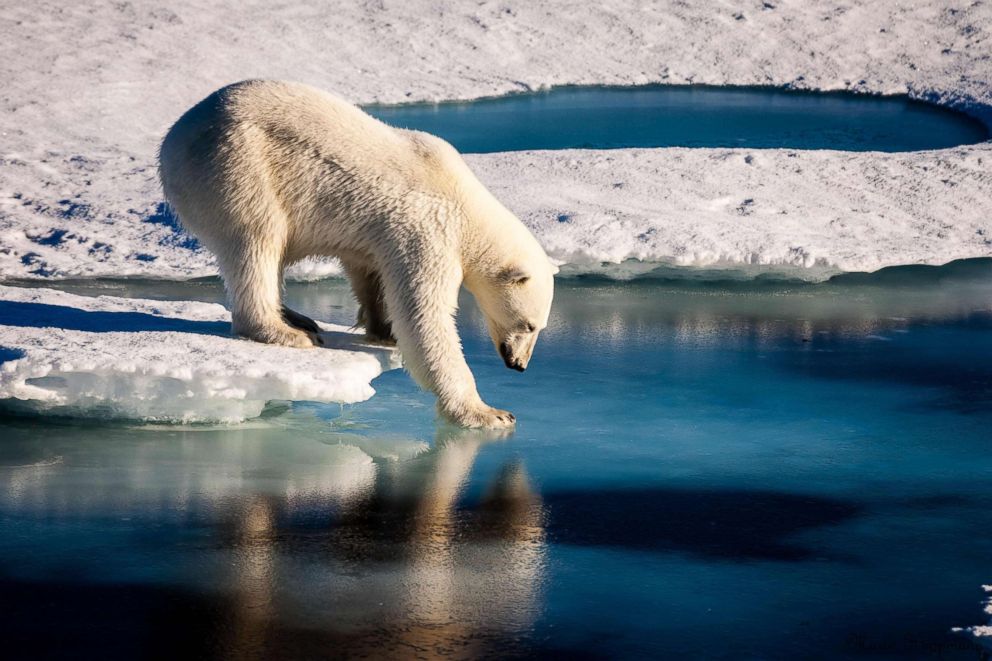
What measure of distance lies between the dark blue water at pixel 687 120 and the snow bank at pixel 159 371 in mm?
6968

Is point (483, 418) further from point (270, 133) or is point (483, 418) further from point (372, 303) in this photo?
point (270, 133)

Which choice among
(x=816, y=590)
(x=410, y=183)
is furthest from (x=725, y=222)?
(x=816, y=590)

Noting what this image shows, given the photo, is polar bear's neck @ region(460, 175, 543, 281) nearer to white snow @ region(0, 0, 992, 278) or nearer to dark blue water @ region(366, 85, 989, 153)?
white snow @ region(0, 0, 992, 278)

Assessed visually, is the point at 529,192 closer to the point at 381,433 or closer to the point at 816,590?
the point at 381,433

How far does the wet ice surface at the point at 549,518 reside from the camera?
365cm

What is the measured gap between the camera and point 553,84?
1580 cm

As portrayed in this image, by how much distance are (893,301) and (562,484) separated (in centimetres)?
415

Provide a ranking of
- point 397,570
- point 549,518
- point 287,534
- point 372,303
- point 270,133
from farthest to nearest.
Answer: point 372,303 < point 270,133 < point 549,518 < point 287,534 < point 397,570

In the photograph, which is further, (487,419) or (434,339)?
(487,419)

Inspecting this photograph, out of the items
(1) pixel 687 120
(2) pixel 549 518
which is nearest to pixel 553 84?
(1) pixel 687 120

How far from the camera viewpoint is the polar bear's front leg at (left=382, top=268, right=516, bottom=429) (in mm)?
5344

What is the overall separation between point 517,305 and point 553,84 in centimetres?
1072

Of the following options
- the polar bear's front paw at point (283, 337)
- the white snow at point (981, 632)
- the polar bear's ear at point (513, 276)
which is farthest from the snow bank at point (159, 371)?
the white snow at point (981, 632)

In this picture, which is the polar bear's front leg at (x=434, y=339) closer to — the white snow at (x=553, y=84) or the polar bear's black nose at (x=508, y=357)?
the polar bear's black nose at (x=508, y=357)
